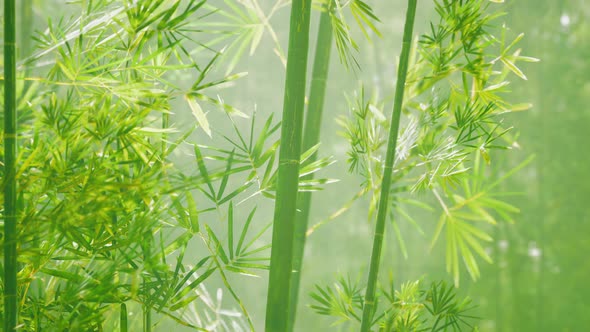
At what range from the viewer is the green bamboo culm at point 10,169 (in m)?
1.03

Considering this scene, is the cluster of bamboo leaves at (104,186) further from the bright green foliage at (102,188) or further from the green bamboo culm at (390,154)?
the green bamboo culm at (390,154)

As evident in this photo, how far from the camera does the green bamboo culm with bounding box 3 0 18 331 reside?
3.39 feet

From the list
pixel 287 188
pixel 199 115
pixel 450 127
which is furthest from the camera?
pixel 450 127

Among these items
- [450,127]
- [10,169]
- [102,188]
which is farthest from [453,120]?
[10,169]

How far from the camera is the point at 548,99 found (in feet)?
18.4

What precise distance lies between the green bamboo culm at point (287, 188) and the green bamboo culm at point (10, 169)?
1.56 ft

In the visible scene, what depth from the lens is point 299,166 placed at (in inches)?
49.4

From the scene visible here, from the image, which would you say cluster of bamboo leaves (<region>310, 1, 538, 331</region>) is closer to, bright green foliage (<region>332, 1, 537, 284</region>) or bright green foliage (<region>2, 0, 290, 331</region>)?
bright green foliage (<region>332, 1, 537, 284</region>)

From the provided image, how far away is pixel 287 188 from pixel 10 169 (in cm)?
51

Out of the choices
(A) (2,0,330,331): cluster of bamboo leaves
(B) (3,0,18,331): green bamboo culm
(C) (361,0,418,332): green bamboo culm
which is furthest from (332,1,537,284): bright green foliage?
(B) (3,0,18,331): green bamboo culm

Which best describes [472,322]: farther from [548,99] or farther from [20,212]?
[20,212]

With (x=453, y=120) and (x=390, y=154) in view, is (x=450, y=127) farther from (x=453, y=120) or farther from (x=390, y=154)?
(x=390, y=154)

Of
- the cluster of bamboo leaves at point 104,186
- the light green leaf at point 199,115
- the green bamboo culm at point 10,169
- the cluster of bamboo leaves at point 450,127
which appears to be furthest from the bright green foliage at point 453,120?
the green bamboo culm at point 10,169

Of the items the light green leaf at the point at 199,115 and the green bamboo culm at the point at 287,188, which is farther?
the light green leaf at the point at 199,115
